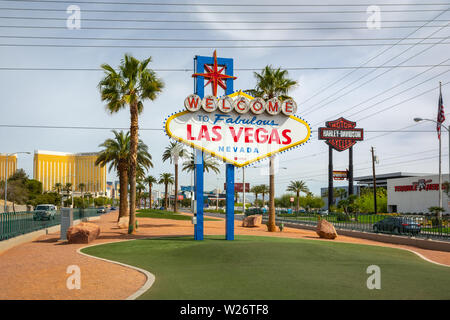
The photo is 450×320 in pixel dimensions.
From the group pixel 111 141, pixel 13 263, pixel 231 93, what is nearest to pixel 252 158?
pixel 231 93

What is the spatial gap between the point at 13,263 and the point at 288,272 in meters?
10.6

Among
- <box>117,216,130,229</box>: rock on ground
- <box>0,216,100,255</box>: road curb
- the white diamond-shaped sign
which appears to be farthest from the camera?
<box>117,216,130,229</box>: rock on ground

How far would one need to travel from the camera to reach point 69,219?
79.5ft

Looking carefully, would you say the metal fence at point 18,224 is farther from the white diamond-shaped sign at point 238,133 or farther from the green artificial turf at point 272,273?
the white diamond-shaped sign at point 238,133

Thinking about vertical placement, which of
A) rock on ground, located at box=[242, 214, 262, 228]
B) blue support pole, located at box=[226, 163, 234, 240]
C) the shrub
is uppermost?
blue support pole, located at box=[226, 163, 234, 240]

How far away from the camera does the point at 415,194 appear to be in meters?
70.0

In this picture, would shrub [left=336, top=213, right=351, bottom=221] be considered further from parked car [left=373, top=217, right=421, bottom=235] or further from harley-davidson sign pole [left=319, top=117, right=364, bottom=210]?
harley-davidson sign pole [left=319, top=117, right=364, bottom=210]

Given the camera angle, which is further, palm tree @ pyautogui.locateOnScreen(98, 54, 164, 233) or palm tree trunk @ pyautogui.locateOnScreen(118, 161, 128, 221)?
palm tree trunk @ pyautogui.locateOnScreen(118, 161, 128, 221)

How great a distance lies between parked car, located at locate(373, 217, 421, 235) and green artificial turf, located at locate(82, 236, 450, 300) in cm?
749

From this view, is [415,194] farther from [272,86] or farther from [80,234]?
[80,234]

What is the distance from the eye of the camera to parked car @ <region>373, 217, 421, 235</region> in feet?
83.0

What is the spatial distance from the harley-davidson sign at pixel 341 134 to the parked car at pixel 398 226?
115ft

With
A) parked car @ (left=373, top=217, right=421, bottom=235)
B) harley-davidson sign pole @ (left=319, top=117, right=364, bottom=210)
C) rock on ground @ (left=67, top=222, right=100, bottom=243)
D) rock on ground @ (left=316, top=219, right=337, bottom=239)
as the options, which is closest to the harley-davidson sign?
harley-davidson sign pole @ (left=319, top=117, right=364, bottom=210)
